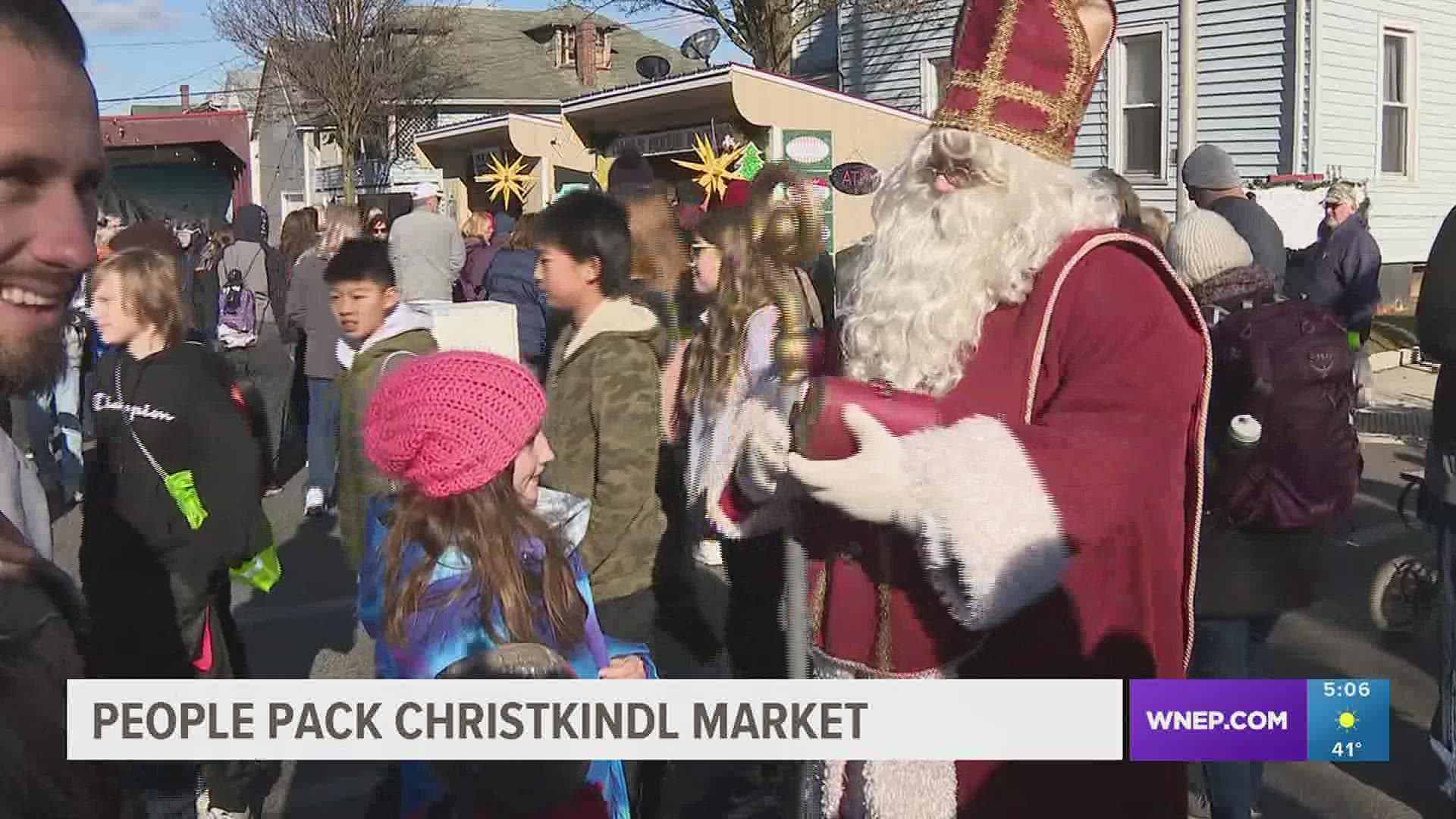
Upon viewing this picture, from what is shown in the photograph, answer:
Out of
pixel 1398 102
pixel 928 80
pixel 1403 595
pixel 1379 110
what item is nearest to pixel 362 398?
pixel 1403 595

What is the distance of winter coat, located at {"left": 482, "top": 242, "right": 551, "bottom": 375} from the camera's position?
8055 millimetres

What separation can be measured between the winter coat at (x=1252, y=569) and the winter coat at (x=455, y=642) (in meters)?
2.01

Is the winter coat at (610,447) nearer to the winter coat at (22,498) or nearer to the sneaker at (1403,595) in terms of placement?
the winter coat at (22,498)

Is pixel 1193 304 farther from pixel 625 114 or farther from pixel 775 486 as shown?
pixel 625 114

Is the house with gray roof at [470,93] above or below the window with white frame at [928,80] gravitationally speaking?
above

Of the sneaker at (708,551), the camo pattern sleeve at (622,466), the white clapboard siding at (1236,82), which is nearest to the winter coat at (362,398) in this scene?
the camo pattern sleeve at (622,466)

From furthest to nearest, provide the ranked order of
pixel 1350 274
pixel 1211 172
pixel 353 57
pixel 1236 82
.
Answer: pixel 353 57 → pixel 1236 82 → pixel 1350 274 → pixel 1211 172

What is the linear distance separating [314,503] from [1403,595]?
6.36 meters

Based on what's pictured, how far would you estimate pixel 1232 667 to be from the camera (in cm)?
397

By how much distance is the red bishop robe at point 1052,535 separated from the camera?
1.75 meters

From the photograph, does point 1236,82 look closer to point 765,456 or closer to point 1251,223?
point 1251,223

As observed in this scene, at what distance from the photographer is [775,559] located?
14.9 feet

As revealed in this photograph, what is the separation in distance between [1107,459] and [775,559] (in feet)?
9.17

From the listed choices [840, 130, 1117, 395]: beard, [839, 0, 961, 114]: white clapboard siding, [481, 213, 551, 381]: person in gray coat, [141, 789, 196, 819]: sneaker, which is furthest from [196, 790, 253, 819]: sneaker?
[839, 0, 961, 114]: white clapboard siding
